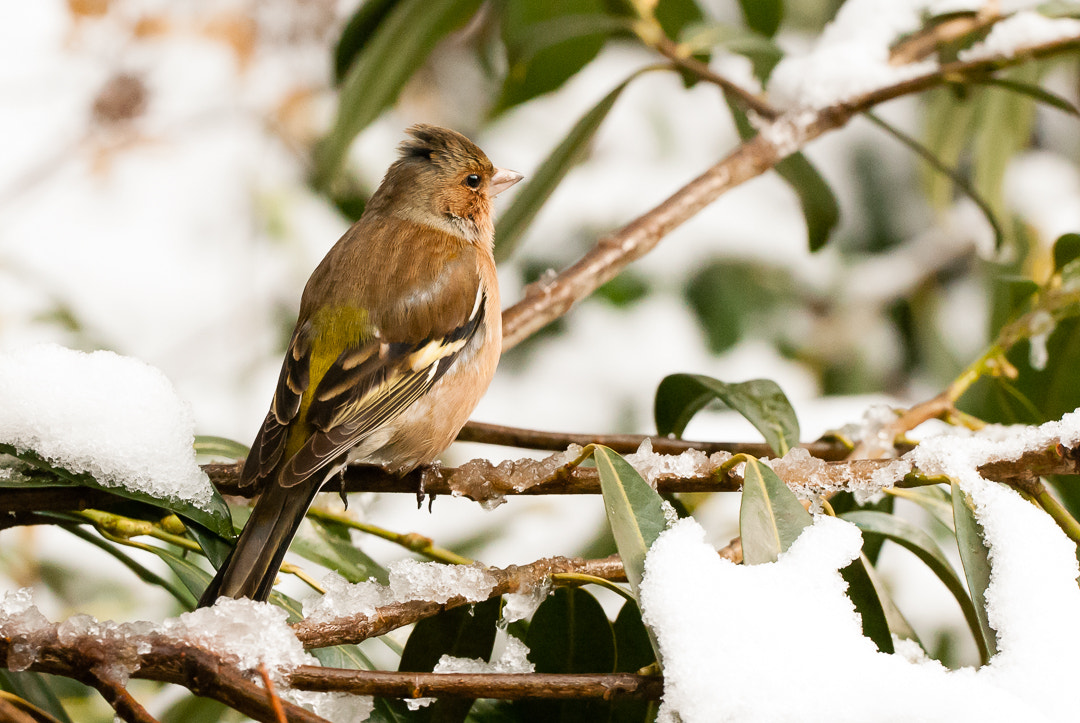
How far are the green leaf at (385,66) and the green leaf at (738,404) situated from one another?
0.98 m

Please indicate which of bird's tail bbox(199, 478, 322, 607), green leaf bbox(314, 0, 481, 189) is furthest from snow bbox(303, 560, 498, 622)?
green leaf bbox(314, 0, 481, 189)

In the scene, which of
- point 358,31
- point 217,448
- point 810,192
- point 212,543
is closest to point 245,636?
point 212,543

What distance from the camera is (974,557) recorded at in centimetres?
99

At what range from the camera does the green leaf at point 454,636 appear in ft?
3.93

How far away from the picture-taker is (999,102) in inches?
99.0

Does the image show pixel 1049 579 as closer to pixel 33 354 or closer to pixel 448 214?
pixel 33 354

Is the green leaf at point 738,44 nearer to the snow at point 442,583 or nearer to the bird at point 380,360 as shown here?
the bird at point 380,360

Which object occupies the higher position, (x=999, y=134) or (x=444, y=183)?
(x=444, y=183)

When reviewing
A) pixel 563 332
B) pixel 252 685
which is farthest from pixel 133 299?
pixel 252 685

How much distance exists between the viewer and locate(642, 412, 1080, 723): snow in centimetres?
82

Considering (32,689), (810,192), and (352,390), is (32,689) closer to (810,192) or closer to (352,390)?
(352,390)

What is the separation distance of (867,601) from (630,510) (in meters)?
0.38

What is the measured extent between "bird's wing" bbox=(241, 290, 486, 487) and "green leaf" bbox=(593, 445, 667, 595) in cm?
59

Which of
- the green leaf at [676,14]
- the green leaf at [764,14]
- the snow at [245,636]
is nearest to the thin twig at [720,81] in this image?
the green leaf at [764,14]
